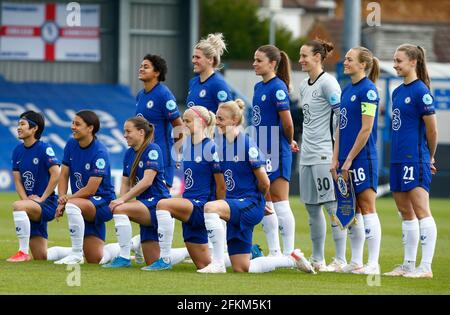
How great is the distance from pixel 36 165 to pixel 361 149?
3155 millimetres

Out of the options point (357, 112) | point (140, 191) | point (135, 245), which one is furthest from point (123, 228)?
point (357, 112)

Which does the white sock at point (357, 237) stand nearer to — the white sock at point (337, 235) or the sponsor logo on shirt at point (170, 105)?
the white sock at point (337, 235)

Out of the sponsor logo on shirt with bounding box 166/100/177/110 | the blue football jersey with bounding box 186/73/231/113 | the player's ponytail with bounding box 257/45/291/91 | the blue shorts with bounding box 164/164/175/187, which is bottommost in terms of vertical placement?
the blue shorts with bounding box 164/164/175/187

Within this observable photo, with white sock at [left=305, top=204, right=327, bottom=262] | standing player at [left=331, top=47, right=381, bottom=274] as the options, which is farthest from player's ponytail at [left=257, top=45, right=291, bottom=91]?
white sock at [left=305, top=204, right=327, bottom=262]

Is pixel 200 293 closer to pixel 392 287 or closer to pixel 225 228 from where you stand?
pixel 392 287

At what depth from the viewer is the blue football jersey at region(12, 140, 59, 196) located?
11.2m

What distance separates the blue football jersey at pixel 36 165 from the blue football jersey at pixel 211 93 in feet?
4.89

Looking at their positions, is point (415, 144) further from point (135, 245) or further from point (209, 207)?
point (135, 245)

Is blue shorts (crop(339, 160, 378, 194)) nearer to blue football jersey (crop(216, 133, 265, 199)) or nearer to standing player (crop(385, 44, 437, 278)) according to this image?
standing player (crop(385, 44, 437, 278))

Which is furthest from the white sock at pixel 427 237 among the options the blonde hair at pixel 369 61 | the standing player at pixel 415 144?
the blonde hair at pixel 369 61

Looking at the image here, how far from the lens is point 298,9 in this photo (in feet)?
258

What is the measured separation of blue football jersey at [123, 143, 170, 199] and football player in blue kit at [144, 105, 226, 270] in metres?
0.29

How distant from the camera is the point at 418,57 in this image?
1011 centimetres
